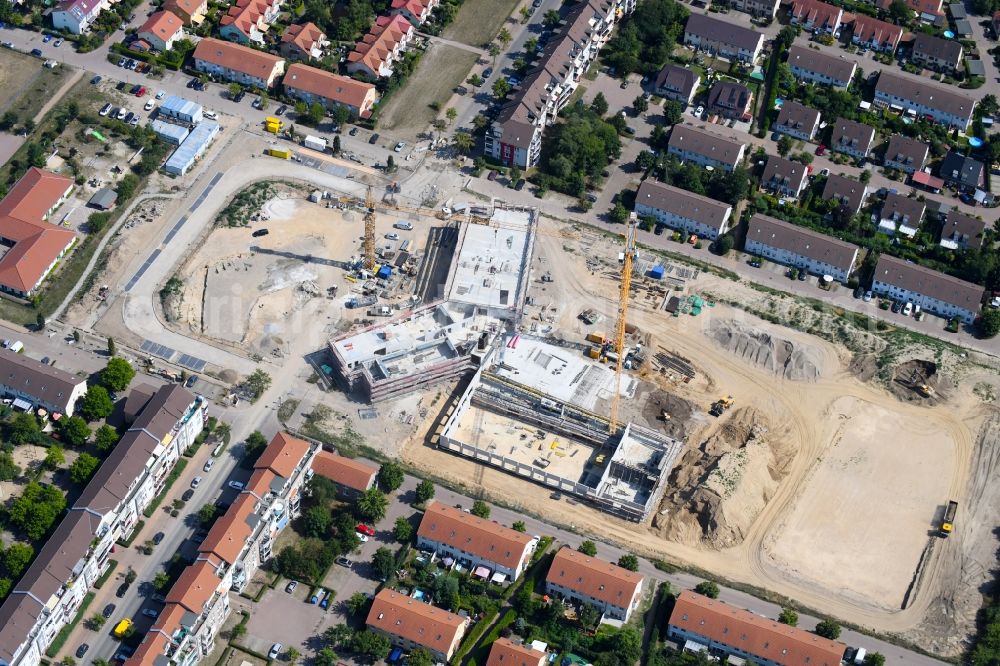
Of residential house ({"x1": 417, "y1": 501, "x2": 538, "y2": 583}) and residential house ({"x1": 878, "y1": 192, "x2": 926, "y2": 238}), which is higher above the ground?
residential house ({"x1": 878, "y1": 192, "x2": 926, "y2": 238})

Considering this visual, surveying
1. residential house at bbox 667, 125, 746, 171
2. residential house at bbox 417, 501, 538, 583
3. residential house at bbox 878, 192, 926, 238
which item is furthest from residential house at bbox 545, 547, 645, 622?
residential house at bbox 667, 125, 746, 171

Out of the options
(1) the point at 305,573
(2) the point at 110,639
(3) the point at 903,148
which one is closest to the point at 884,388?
(3) the point at 903,148

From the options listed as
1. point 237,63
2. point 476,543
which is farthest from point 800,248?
point 237,63

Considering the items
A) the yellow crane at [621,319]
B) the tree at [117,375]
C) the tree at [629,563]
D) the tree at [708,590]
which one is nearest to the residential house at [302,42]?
the yellow crane at [621,319]

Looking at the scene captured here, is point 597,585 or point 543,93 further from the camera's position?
point 543,93

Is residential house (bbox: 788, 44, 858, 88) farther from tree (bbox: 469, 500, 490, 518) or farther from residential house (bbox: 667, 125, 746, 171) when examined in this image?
tree (bbox: 469, 500, 490, 518)

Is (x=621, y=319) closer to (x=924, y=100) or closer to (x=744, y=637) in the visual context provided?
(x=744, y=637)
